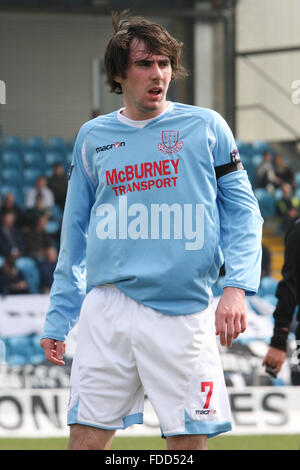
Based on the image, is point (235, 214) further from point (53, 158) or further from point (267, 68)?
point (267, 68)

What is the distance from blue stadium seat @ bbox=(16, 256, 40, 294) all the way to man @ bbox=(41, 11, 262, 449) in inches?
279

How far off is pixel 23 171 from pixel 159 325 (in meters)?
11.1

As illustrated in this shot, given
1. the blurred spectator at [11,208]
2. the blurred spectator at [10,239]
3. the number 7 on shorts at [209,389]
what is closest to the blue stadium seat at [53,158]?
the blurred spectator at [11,208]

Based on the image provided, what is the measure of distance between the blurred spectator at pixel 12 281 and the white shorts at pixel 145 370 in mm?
6611

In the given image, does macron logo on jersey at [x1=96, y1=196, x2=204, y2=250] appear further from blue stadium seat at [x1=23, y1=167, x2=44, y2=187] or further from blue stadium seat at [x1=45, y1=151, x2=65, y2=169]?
blue stadium seat at [x1=45, y1=151, x2=65, y2=169]

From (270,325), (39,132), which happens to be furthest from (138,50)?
(39,132)

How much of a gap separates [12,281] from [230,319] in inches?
278

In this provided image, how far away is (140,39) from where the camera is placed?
2.54 meters

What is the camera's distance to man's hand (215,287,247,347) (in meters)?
2.32

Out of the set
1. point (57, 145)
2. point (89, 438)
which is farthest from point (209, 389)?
point (57, 145)

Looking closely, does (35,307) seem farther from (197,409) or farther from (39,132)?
(39,132)

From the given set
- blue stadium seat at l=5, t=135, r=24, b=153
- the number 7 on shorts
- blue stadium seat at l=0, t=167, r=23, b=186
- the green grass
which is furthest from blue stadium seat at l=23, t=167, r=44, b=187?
the number 7 on shorts

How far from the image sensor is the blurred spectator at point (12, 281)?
29.7 ft

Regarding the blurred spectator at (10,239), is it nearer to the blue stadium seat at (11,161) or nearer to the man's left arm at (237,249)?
the blue stadium seat at (11,161)
